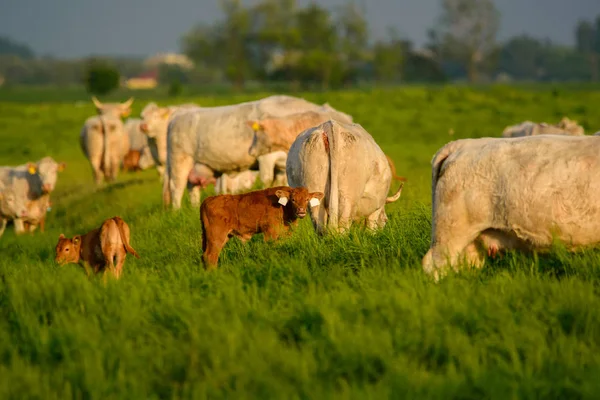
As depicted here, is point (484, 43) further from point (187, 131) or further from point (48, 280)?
point (48, 280)

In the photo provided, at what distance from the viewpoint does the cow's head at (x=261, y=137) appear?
15305 mm

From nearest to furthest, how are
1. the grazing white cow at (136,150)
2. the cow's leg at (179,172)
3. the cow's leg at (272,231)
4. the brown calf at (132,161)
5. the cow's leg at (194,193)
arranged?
the cow's leg at (272,231)
the cow's leg at (179,172)
the cow's leg at (194,193)
the grazing white cow at (136,150)
the brown calf at (132,161)

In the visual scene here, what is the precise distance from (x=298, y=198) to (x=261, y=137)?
5.96 m

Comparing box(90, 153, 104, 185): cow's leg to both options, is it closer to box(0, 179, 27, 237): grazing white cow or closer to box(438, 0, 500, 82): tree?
box(0, 179, 27, 237): grazing white cow

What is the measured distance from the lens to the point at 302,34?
116m

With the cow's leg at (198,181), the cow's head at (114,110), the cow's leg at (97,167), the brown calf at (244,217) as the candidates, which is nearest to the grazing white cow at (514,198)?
the brown calf at (244,217)

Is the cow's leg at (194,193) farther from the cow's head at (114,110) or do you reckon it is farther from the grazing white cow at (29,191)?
the cow's head at (114,110)

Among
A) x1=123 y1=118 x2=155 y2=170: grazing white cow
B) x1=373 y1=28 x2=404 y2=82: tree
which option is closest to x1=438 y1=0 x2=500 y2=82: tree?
x1=373 y1=28 x2=404 y2=82: tree

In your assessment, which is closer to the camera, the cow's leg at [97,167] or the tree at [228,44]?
the cow's leg at [97,167]

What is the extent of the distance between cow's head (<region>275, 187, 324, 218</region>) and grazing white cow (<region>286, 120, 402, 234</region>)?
47cm

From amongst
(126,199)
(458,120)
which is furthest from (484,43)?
(126,199)

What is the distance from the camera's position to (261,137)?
50.6ft

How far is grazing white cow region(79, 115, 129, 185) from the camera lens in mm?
26781

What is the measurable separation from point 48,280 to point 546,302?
4.02 meters
